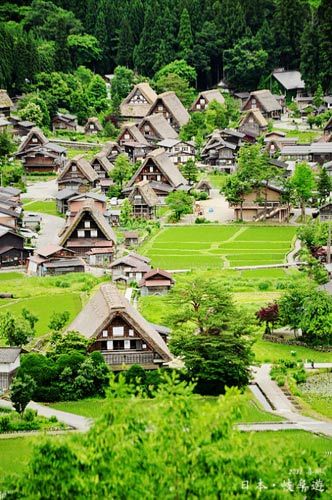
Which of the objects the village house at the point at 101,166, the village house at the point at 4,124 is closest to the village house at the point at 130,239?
the village house at the point at 101,166

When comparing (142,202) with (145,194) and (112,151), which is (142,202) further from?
(112,151)

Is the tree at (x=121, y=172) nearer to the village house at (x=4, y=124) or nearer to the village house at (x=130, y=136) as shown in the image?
the village house at (x=130, y=136)

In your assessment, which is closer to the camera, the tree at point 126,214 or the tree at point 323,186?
the tree at point 126,214

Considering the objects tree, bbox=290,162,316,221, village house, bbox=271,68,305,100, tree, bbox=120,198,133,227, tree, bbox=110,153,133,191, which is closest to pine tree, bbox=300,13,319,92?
village house, bbox=271,68,305,100

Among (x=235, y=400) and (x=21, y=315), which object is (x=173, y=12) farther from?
(x=235, y=400)

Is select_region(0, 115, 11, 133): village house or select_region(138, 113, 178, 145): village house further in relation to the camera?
select_region(138, 113, 178, 145): village house

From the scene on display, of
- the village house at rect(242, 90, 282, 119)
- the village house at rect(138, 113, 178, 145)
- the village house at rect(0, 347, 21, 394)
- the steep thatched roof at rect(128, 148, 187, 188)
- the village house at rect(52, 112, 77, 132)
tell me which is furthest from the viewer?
the village house at rect(242, 90, 282, 119)

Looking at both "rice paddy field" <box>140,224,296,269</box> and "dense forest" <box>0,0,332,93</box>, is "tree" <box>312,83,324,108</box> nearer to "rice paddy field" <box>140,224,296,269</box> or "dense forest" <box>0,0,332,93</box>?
"dense forest" <box>0,0,332,93</box>
